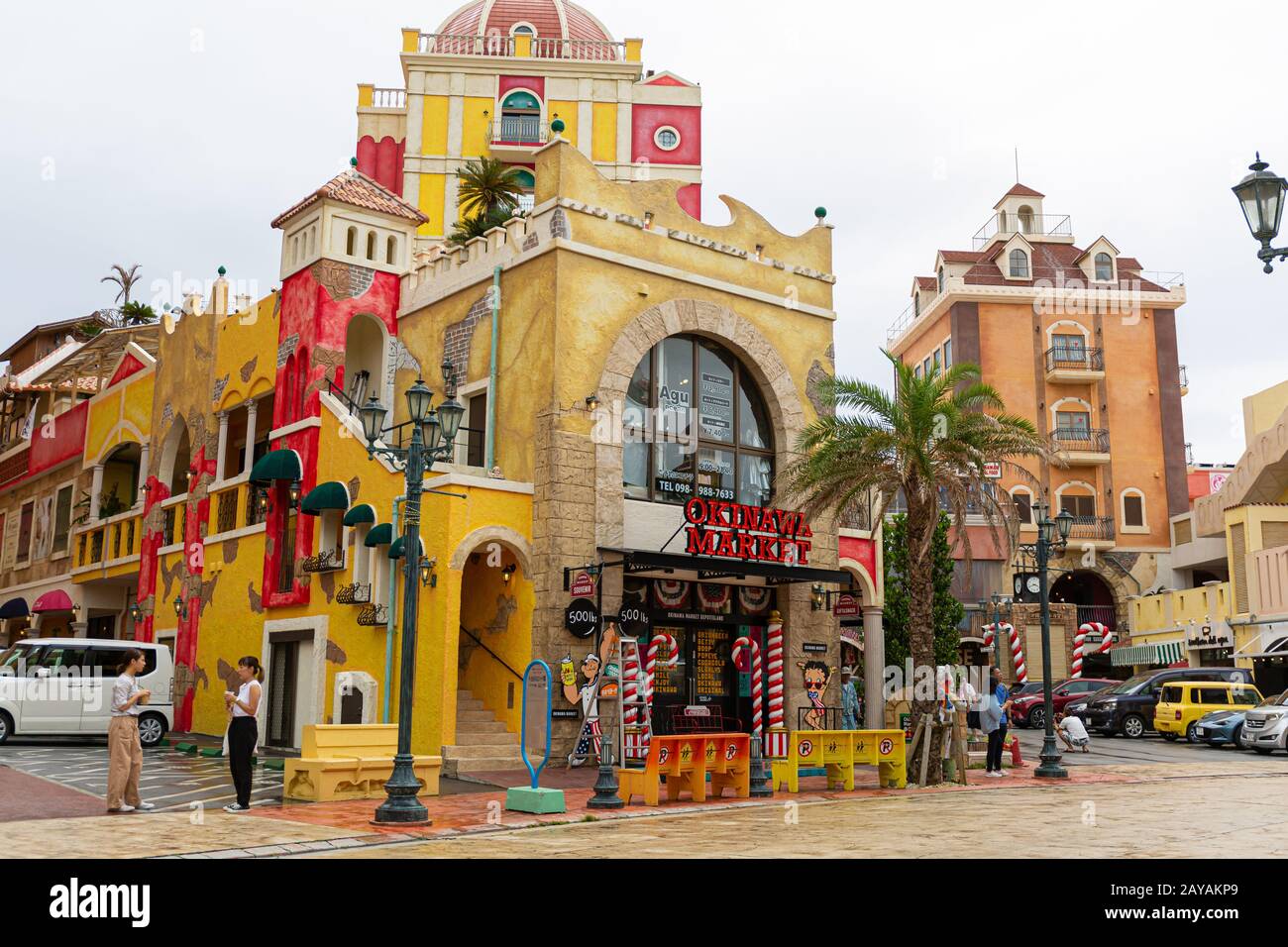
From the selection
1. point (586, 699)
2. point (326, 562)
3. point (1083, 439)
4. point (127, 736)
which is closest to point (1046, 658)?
point (586, 699)

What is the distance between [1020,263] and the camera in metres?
49.7

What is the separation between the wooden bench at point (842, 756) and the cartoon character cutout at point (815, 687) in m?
4.87

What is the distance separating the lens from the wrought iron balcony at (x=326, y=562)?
2216 cm

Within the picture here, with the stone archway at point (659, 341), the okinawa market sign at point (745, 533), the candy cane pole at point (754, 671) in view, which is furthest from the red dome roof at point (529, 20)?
the candy cane pole at point (754, 671)

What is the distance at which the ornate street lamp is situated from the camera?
1045 cm

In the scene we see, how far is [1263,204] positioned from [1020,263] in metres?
41.0

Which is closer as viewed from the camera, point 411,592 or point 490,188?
point 411,592

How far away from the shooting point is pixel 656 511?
71.2 ft

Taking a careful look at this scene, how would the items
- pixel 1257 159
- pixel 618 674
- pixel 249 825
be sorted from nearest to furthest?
pixel 1257 159 < pixel 249 825 < pixel 618 674

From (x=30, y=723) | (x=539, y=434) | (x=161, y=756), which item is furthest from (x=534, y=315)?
(x=30, y=723)

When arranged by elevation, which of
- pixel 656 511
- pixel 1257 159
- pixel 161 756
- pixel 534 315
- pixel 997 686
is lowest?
pixel 161 756

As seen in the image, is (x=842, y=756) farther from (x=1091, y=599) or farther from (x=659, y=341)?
(x=1091, y=599)
